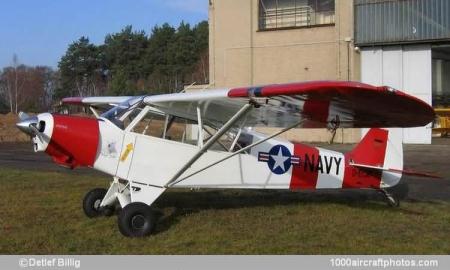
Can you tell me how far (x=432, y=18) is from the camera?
100 feet

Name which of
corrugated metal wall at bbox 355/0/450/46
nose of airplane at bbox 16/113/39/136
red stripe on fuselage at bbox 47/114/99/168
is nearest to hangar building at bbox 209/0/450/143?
corrugated metal wall at bbox 355/0/450/46

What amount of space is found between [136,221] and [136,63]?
80512mm

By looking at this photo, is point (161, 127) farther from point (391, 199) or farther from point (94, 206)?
point (391, 199)

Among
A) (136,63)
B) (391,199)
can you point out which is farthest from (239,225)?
(136,63)

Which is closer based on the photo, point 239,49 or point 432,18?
point 432,18

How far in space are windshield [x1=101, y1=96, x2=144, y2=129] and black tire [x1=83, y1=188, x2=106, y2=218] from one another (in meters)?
Answer: 1.38

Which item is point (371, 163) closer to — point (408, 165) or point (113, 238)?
point (113, 238)

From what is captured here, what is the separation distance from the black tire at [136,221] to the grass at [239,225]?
142mm

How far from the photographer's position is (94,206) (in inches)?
347

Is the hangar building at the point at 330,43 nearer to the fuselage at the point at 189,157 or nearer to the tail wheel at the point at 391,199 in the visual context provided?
the tail wheel at the point at 391,199

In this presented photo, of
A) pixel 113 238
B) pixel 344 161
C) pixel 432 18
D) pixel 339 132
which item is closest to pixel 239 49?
pixel 339 132

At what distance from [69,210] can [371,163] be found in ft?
17.2

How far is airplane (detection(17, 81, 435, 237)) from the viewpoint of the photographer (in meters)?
7.23

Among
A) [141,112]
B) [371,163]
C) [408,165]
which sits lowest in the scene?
[408,165]
